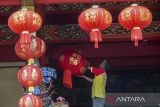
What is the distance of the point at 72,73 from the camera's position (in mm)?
9922

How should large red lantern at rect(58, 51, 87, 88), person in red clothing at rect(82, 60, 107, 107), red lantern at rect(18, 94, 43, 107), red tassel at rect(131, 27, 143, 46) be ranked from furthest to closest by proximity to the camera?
large red lantern at rect(58, 51, 87, 88) < person in red clothing at rect(82, 60, 107, 107) < red lantern at rect(18, 94, 43, 107) < red tassel at rect(131, 27, 143, 46)

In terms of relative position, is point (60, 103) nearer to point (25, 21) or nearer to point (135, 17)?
point (25, 21)

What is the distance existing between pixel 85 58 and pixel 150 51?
1332mm

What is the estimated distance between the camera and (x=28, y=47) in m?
8.11

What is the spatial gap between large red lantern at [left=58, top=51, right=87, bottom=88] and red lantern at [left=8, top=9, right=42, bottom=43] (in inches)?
78.7

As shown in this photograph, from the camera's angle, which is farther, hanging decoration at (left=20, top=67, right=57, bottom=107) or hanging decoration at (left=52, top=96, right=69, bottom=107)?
hanging decoration at (left=52, top=96, right=69, bottom=107)

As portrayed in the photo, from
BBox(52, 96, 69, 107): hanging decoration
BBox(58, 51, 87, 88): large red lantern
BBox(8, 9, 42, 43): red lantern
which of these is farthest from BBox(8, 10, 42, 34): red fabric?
BBox(52, 96, 69, 107): hanging decoration

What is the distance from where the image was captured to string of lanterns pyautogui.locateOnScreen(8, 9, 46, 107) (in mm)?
7816

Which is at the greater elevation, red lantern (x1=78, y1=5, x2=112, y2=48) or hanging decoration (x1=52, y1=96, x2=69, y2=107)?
red lantern (x1=78, y1=5, x2=112, y2=48)

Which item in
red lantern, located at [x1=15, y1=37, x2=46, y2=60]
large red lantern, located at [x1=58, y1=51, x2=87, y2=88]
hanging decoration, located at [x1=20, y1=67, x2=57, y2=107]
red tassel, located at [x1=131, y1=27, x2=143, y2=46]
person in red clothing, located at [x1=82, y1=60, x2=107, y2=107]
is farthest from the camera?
large red lantern, located at [x1=58, y1=51, x2=87, y2=88]

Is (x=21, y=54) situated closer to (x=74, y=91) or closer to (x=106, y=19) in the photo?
(x=106, y=19)

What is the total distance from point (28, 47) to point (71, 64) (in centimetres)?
177

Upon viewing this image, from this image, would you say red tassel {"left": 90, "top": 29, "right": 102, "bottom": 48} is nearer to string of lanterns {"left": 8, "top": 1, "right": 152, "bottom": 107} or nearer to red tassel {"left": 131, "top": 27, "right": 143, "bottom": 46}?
string of lanterns {"left": 8, "top": 1, "right": 152, "bottom": 107}

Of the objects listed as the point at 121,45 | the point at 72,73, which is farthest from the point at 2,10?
the point at 121,45
